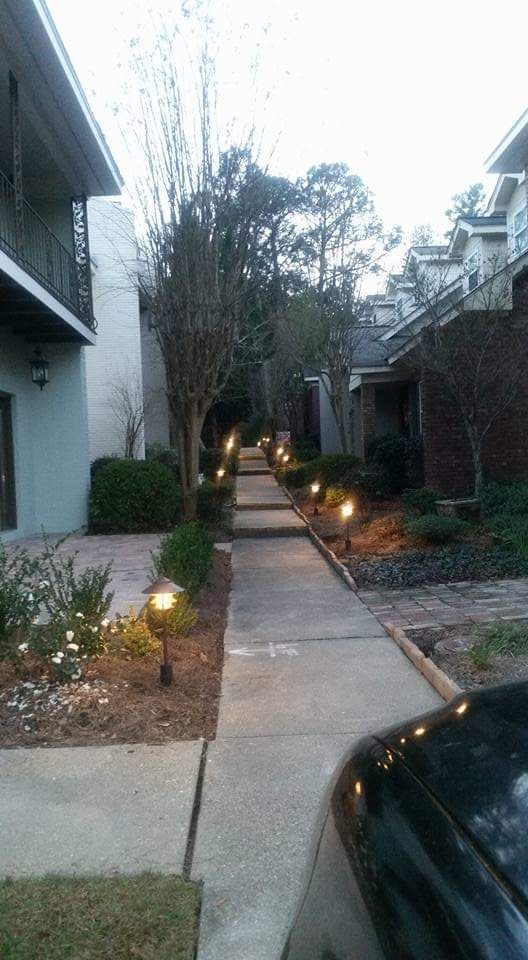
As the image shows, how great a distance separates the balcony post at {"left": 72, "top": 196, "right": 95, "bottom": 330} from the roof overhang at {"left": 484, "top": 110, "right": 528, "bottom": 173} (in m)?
6.59

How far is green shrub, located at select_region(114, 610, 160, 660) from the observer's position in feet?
19.1

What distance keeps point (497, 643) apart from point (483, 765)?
438 cm

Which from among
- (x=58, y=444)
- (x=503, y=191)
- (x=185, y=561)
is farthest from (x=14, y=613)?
(x=503, y=191)

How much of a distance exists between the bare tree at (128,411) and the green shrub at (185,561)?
12358 mm

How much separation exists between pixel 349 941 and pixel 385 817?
23cm

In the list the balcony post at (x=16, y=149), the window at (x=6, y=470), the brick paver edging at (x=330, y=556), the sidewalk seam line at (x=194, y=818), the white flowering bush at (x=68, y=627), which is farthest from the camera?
the window at (x=6, y=470)

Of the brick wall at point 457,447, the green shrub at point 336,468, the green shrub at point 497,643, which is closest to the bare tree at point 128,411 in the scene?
the green shrub at point 336,468

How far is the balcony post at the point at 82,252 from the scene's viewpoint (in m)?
14.3

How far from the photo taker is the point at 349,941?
4.90 ft

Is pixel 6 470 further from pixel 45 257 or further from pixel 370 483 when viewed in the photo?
pixel 370 483

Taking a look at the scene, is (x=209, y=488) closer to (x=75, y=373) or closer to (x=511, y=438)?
(x=75, y=373)

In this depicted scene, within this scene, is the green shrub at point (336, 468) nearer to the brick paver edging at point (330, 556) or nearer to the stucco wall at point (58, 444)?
the brick paver edging at point (330, 556)

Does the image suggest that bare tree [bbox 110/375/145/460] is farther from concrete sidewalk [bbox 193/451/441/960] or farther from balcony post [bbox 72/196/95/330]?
concrete sidewalk [bbox 193/451/441/960]

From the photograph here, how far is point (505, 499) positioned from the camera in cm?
1174
